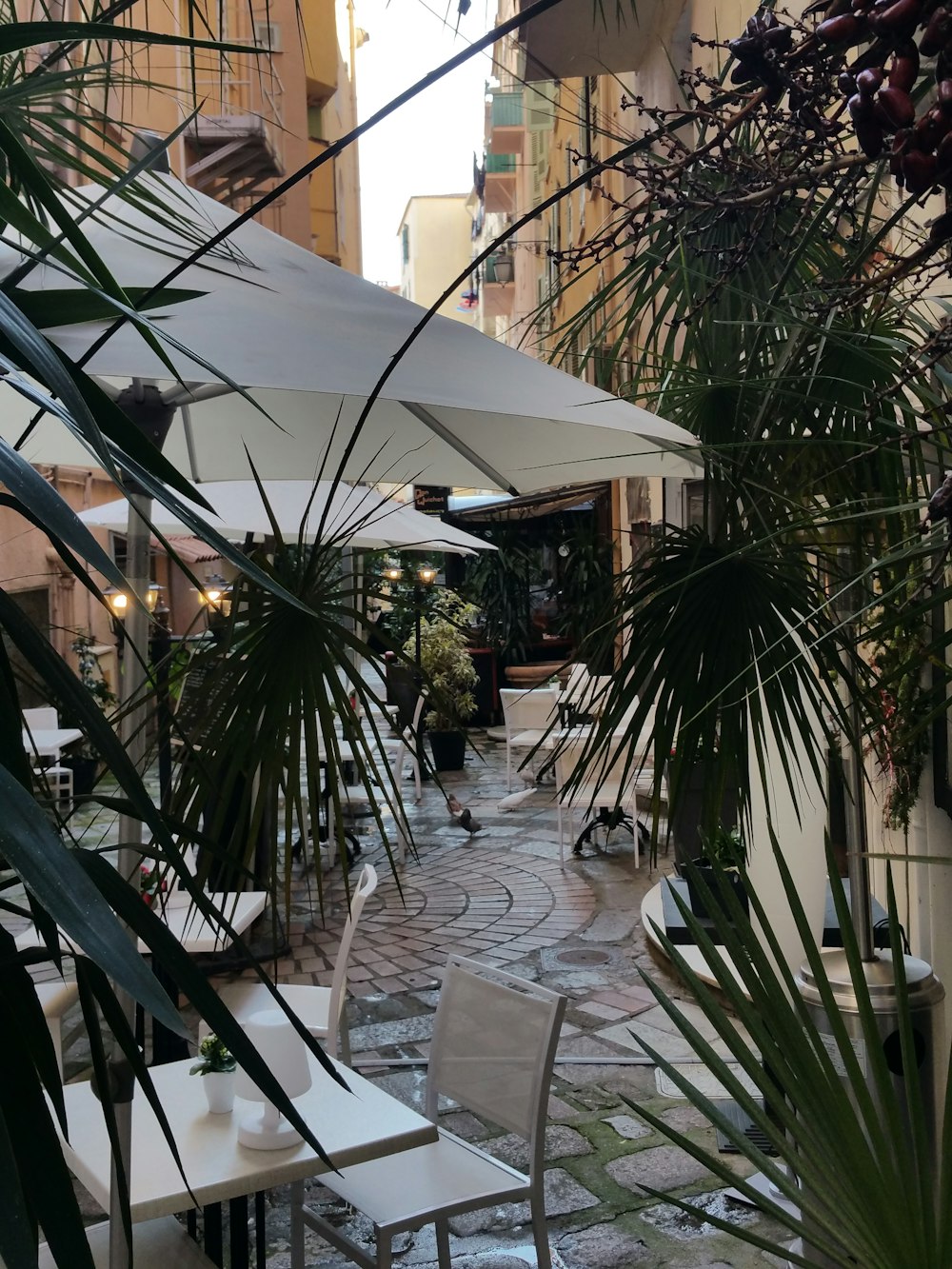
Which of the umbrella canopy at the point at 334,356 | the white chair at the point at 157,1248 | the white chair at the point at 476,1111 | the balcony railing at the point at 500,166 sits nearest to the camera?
the umbrella canopy at the point at 334,356

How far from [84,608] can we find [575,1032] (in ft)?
36.3

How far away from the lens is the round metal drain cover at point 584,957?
631 cm

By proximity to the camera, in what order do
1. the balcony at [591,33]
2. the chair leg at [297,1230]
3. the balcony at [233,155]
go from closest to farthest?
the chair leg at [297,1230] < the balcony at [591,33] < the balcony at [233,155]

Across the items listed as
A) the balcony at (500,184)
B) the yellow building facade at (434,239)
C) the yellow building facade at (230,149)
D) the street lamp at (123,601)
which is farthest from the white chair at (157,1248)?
the yellow building facade at (434,239)

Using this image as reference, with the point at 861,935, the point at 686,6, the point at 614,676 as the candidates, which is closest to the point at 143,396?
the point at 614,676

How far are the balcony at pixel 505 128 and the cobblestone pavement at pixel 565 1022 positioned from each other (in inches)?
742

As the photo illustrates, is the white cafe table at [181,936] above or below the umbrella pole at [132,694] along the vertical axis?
below

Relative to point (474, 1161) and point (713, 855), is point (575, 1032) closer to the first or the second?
point (474, 1161)

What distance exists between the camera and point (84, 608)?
48.6 feet

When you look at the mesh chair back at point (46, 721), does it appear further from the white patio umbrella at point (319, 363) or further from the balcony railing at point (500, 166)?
the balcony railing at point (500, 166)

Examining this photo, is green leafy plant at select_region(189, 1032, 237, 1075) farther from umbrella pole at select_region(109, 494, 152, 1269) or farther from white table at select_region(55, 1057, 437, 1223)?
umbrella pole at select_region(109, 494, 152, 1269)

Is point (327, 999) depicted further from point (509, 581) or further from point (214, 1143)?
point (509, 581)

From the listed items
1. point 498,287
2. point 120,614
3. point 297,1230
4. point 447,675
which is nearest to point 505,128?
point 498,287

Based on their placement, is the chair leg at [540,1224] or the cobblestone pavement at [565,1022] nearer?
the chair leg at [540,1224]
